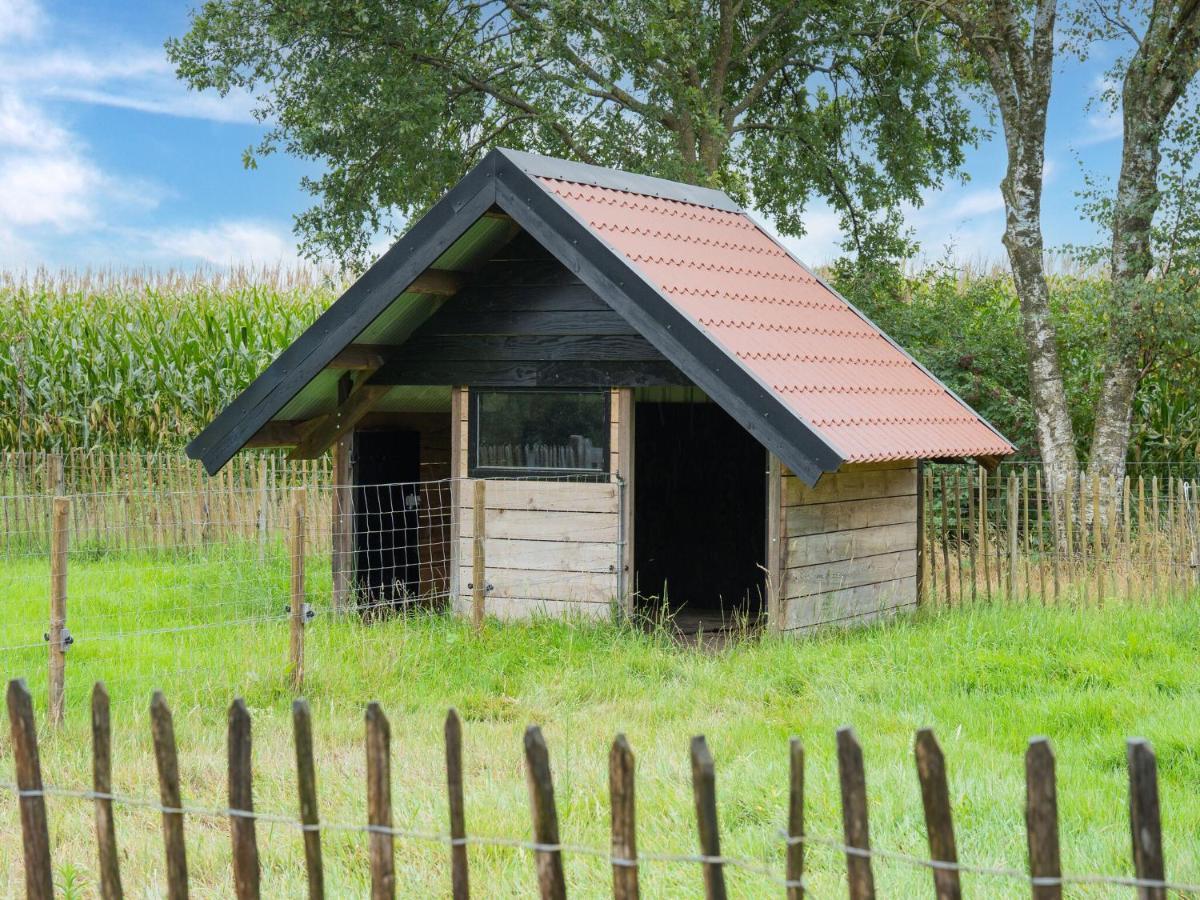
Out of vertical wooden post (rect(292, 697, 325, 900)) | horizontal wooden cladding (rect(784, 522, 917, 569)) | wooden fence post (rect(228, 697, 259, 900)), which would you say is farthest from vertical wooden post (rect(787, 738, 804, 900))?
horizontal wooden cladding (rect(784, 522, 917, 569))

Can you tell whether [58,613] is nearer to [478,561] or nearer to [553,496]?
[478,561]

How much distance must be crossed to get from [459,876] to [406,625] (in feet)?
23.4

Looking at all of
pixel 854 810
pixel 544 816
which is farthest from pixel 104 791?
pixel 854 810

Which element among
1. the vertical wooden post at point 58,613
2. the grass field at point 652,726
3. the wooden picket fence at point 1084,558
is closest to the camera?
the grass field at point 652,726

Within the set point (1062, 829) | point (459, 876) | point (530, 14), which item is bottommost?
point (1062, 829)

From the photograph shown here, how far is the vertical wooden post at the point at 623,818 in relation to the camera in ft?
9.96

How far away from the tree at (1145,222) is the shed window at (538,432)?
7788 mm

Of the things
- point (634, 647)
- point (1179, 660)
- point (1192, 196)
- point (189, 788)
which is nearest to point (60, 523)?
point (189, 788)

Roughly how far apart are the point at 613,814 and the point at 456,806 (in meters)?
0.43

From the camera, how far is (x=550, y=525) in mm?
10992

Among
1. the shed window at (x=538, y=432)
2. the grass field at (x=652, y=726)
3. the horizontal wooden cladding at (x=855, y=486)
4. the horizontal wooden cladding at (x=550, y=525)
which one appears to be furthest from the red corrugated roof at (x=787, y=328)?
the horizontal wooden cladding at (x=550, y=525)

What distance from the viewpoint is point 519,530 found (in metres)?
11.1

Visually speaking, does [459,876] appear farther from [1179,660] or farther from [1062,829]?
[1179,660]

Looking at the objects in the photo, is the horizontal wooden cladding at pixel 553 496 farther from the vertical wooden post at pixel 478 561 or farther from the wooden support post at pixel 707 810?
the wooden support post at pixel 707 810
